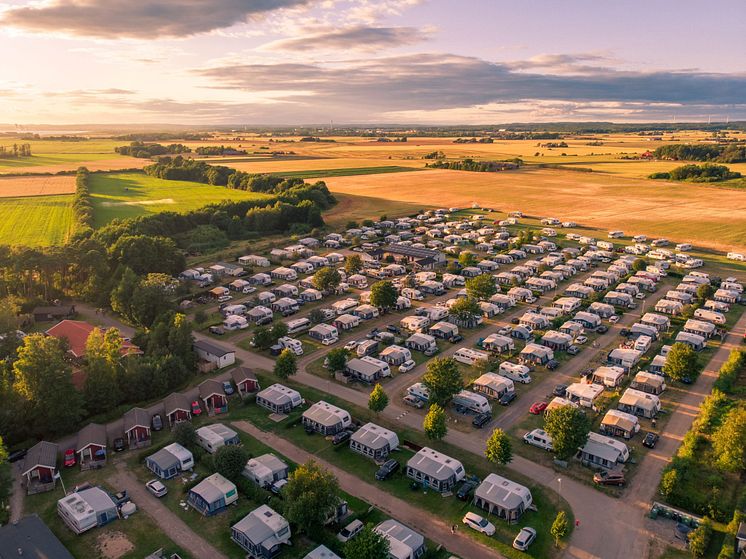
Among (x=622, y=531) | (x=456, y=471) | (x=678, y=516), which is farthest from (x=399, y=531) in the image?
(x=678, y=516)

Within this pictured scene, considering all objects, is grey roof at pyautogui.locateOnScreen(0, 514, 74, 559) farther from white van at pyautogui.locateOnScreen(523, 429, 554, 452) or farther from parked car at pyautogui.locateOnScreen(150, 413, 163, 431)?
white van at pyautogui.locateOnScreen(523, 429, 554, 452)

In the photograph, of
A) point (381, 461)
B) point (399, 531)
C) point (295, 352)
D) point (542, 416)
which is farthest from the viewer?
point (295, 352)

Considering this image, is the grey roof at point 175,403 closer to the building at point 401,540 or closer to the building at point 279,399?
the building at point 279,399

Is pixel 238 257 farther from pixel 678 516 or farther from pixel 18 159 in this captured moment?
pixel 18 159

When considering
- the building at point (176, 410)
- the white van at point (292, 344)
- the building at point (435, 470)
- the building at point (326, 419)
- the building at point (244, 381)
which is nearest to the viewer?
the building at point (435, 470)

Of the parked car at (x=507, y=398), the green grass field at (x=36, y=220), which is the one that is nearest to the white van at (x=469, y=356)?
the parked car at (x=507, y=398)

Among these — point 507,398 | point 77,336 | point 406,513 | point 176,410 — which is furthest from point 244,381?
point 507,398
